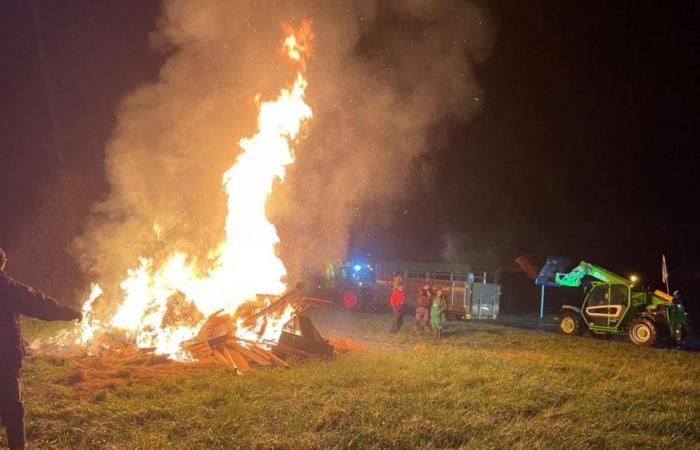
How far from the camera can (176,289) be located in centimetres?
1129

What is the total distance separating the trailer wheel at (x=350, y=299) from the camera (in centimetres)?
2242

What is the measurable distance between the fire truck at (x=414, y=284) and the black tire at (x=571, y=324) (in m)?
3.09

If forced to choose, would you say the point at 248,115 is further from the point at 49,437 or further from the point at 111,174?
the point at 49,437

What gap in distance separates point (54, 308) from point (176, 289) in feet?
20.8

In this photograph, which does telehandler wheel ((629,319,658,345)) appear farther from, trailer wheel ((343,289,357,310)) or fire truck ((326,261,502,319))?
trailer wheel ((343,289,357,310))

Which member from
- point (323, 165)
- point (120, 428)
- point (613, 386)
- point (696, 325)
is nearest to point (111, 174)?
point (323, 165)

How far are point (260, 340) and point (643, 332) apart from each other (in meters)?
10.6

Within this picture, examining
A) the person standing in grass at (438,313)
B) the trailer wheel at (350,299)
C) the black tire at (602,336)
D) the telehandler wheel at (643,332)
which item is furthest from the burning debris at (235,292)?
the trailer wheel at (350,299)

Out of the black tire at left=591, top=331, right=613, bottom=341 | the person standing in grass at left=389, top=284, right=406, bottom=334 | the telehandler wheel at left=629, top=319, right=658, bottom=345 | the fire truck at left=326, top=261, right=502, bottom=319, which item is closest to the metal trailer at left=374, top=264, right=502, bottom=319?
the fire truck at left=326, top=261, right=502, bottom=319

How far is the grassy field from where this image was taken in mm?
5707

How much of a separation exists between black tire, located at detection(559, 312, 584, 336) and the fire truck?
3089 millimetres

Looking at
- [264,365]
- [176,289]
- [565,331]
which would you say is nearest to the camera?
[264,365]

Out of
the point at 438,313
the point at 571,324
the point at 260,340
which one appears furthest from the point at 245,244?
the point at 571,324

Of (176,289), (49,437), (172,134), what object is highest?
(172,134)
